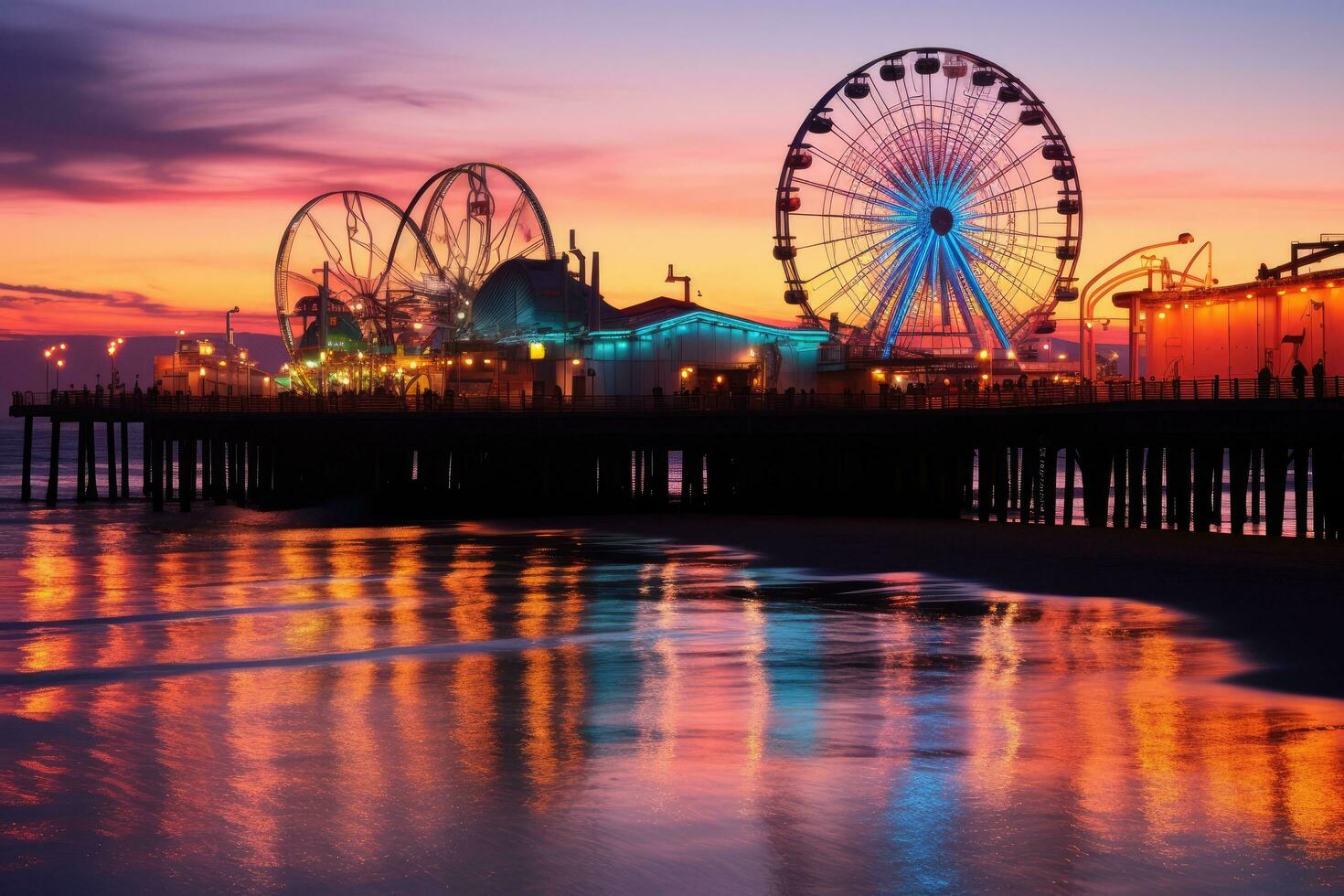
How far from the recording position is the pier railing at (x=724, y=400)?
180 ft

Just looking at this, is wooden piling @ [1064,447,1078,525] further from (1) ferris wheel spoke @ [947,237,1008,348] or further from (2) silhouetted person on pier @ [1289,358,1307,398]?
(1) ferris wheel spoke @ [947,237,1008,348]

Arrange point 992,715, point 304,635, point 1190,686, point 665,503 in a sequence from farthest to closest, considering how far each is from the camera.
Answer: point 665,503, point 304,635, point 1190,686, point 992,715

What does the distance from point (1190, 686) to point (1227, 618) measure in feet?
24.4

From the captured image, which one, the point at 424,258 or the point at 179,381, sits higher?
the point at 424,258

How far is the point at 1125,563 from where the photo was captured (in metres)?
41.1

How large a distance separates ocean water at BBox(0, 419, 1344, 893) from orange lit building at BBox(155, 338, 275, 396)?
72.9m

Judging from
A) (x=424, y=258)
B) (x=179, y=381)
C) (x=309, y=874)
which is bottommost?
(x=309, y=874)

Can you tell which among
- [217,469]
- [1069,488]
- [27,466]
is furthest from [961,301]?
[27,466]

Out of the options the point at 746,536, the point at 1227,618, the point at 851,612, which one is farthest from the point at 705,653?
the point at 746,536

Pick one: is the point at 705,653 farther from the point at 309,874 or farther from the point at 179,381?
the point at 179,381

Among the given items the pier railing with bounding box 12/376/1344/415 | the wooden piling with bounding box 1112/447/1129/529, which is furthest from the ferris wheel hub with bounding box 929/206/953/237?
the wooden piling with bounding box 1112/447/1129/529

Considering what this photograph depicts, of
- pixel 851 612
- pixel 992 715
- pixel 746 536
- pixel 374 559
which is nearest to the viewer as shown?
pixel 992 715

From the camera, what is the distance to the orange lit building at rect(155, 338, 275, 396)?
104750 mm

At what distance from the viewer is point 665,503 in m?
67.6
